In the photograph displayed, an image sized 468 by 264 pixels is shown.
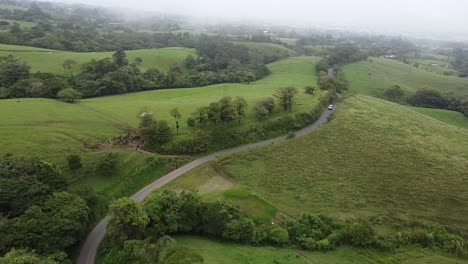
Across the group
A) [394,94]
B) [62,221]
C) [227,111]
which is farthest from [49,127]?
[394,94]

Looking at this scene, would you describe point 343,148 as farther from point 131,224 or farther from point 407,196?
point 131,224

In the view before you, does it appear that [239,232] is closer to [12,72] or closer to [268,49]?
[12,72]

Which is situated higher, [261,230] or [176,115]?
[176,115]

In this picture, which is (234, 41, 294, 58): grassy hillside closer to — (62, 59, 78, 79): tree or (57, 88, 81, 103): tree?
(62, 59, 78, 79): tree

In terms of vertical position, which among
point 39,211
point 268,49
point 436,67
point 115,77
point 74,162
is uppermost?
point 268,49

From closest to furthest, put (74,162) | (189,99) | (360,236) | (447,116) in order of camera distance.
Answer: (360,236) → (74,162) → (189,99) → (447,116)

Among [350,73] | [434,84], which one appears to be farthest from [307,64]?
[434,84]

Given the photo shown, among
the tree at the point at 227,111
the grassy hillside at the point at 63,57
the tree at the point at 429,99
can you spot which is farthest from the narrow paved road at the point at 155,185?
the grassy hillside at the point at 63,57
